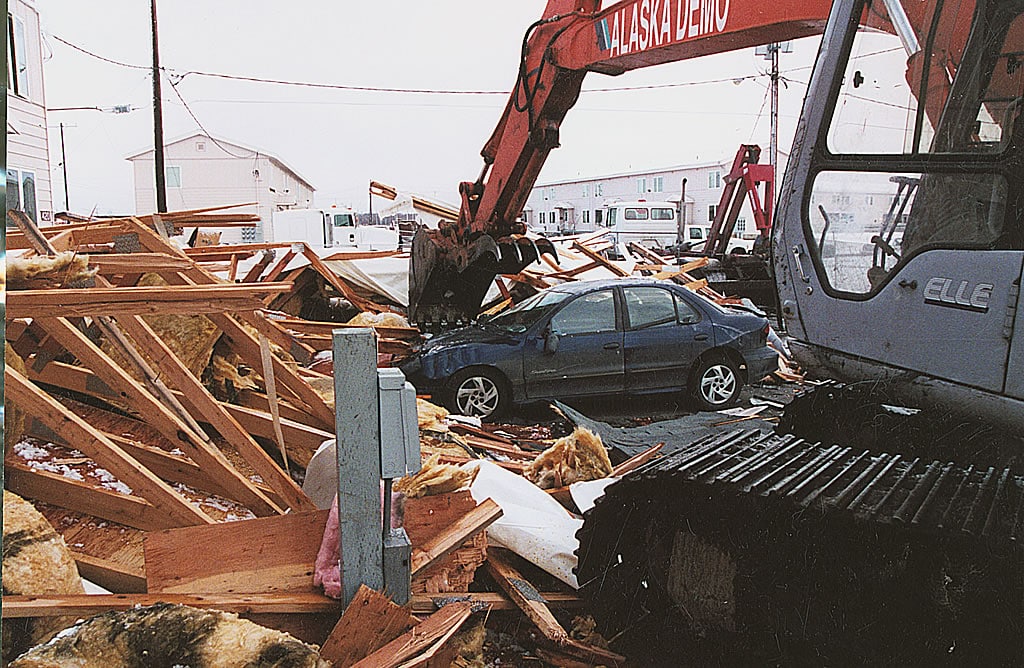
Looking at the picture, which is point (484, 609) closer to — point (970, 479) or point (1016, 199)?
A: point (970, 479)

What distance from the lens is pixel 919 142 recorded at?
232cm

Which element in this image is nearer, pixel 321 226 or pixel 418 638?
pixel 418 638

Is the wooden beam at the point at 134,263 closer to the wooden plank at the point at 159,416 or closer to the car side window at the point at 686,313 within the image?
the wooden plank at the point at 159,416

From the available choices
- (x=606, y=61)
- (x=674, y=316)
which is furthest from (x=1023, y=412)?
(x=674, y=316)

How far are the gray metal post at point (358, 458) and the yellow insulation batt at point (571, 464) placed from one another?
82.9 inches

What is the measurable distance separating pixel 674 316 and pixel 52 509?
5674 mm

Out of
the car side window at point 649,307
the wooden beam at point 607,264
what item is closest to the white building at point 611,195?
the wooden beam at point 607,264

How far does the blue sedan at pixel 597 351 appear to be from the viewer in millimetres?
7246

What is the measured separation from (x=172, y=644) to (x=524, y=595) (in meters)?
1.39

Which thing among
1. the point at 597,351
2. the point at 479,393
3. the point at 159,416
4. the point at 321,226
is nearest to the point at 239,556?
the point at 159,416

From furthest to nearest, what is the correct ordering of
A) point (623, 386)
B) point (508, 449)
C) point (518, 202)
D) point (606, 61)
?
point (623, 386) < point (518, 202) < point (508, 449) < point (606, 61)

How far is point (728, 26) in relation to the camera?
158 inches

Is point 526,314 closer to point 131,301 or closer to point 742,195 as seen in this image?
point 131,301

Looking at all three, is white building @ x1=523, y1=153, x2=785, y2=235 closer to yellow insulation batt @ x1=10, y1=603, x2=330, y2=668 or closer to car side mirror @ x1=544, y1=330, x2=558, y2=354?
car side mirror @ x1=544, y1=330, x2=558, y2=354
